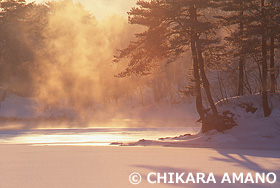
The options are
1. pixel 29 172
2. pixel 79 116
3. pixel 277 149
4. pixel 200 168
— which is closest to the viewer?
pixel 29 172

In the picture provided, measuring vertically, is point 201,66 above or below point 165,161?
above

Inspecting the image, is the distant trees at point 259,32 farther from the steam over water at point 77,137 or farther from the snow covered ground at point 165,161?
the steam over water at point 77,137

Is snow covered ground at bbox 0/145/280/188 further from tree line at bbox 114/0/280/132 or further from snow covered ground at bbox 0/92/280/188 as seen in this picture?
tree line at bbox 114/0/280/132

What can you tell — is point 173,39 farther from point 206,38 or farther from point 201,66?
point 201,66

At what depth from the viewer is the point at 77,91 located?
6219 cm

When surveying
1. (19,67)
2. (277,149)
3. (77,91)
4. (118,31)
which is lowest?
(277,149)

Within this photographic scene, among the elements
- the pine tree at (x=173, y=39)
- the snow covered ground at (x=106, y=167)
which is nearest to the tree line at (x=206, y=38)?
the pine tree at (x=173, y=39)

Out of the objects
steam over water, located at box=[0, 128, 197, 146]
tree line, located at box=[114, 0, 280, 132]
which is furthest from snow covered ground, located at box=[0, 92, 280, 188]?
steam over water, located at box=[0, 128, 197, 146]

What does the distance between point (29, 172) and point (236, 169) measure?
Answer: 532cm

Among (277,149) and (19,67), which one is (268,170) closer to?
(277,149)

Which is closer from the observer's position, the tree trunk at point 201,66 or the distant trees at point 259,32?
the distant trees at point 259,32

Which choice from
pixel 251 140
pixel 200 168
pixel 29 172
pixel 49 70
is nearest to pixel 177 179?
pixel 200 168

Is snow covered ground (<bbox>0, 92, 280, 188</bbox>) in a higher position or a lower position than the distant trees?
lower

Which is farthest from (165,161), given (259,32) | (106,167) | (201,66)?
(259,32)
